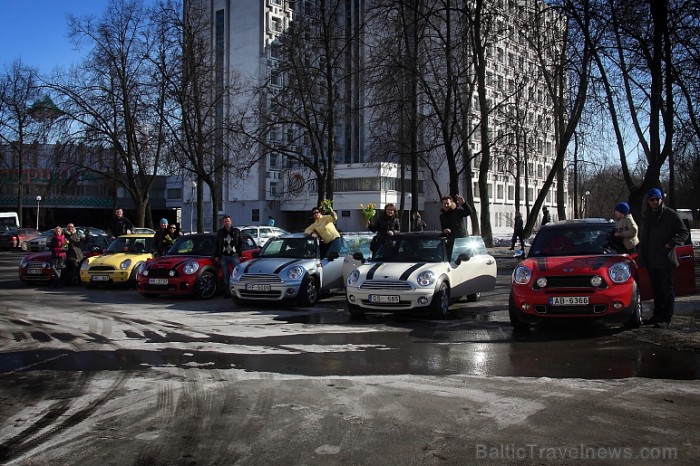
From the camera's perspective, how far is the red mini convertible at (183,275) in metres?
14.1

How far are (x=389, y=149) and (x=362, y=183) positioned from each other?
47.5m

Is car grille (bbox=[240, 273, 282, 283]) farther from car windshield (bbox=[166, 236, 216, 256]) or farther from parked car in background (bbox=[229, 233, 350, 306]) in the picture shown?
car windshield (bbox=[166, 236, 216, 256])

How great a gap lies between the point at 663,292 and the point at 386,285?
13.6ft

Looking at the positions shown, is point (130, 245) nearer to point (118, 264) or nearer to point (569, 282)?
point (118, 264)

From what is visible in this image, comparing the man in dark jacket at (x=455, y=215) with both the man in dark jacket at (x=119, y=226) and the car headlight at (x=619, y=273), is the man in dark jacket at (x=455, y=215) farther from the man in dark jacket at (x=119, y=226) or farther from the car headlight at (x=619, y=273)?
the man in dark jacket at (x=119, y=226)

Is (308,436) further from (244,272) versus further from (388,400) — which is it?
(244,272)

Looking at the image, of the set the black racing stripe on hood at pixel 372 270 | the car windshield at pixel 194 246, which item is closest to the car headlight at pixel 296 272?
the black racing stripe on hood at pixel 372 270

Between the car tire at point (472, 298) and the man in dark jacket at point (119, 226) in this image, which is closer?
the car tire at point (472, 298)

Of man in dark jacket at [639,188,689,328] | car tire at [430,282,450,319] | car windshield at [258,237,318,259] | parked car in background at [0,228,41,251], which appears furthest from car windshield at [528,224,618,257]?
parked car in background at [0,228,41,251]

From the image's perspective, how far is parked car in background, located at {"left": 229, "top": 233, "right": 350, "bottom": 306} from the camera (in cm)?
1253

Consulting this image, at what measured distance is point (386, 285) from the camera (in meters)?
10.6

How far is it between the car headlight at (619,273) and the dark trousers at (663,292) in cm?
57

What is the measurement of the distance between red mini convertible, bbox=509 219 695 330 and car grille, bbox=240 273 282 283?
5.03 m

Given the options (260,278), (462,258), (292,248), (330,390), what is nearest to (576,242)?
(462,258)
